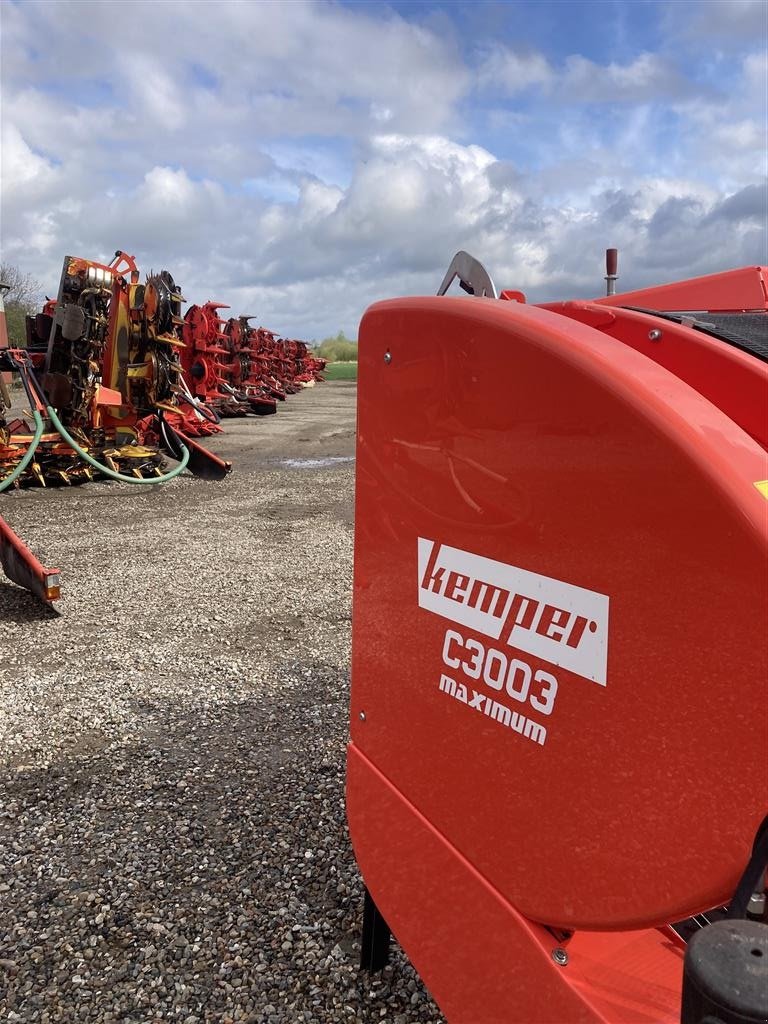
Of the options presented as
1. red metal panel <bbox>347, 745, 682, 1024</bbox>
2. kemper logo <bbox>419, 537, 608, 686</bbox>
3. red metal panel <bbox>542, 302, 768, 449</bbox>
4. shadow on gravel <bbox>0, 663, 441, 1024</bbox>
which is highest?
red metal panel <bbox>542, 302, 768, 449</bbox>

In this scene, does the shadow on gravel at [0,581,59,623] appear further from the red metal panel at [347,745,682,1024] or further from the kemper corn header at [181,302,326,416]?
the kemper corn header at [181,302,326,416]

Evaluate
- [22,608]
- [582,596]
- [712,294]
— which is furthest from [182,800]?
[22,608]

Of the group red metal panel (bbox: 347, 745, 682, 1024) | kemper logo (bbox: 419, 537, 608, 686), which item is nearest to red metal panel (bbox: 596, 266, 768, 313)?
kemper logo (bbox: 419, 537, 608, 686)

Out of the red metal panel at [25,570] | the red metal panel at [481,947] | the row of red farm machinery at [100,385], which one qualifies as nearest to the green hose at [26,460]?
the row of red farm machinery at [100,385]

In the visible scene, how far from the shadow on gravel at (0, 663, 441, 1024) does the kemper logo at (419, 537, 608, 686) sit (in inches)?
46.2

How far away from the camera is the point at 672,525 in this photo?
964mm

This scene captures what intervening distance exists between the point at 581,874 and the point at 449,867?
1.13 feet

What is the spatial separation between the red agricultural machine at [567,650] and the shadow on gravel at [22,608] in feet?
12.0

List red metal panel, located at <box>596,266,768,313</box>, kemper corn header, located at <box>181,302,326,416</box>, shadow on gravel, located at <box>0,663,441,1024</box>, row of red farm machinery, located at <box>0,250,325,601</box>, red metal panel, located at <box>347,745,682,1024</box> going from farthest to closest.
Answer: kemper corn header, located at <box>181,302,326,416</box> < row of red farm machinery, located at <box>0,250,325,601</box> < shadow on gravel, located at <box>0,663,441,1024</box> < red metal panel, located at <box>596,266,768,313</box> < red metal panel, located at <box>347,745,682,1024</box>

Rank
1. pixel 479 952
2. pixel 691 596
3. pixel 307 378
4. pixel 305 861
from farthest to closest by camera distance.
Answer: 1. pixel 307 378
2. pixel 305 861
3. pixel 479 952
4. pixel 691 596

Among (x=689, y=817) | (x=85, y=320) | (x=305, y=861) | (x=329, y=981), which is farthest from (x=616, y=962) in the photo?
(x=85, y=320)

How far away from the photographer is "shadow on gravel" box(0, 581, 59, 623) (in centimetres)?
466

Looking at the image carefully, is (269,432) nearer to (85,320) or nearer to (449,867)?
(85,320)

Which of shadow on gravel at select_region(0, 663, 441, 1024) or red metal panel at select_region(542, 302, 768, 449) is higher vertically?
red metal panel at select_region(542, 302, 768, 449)
